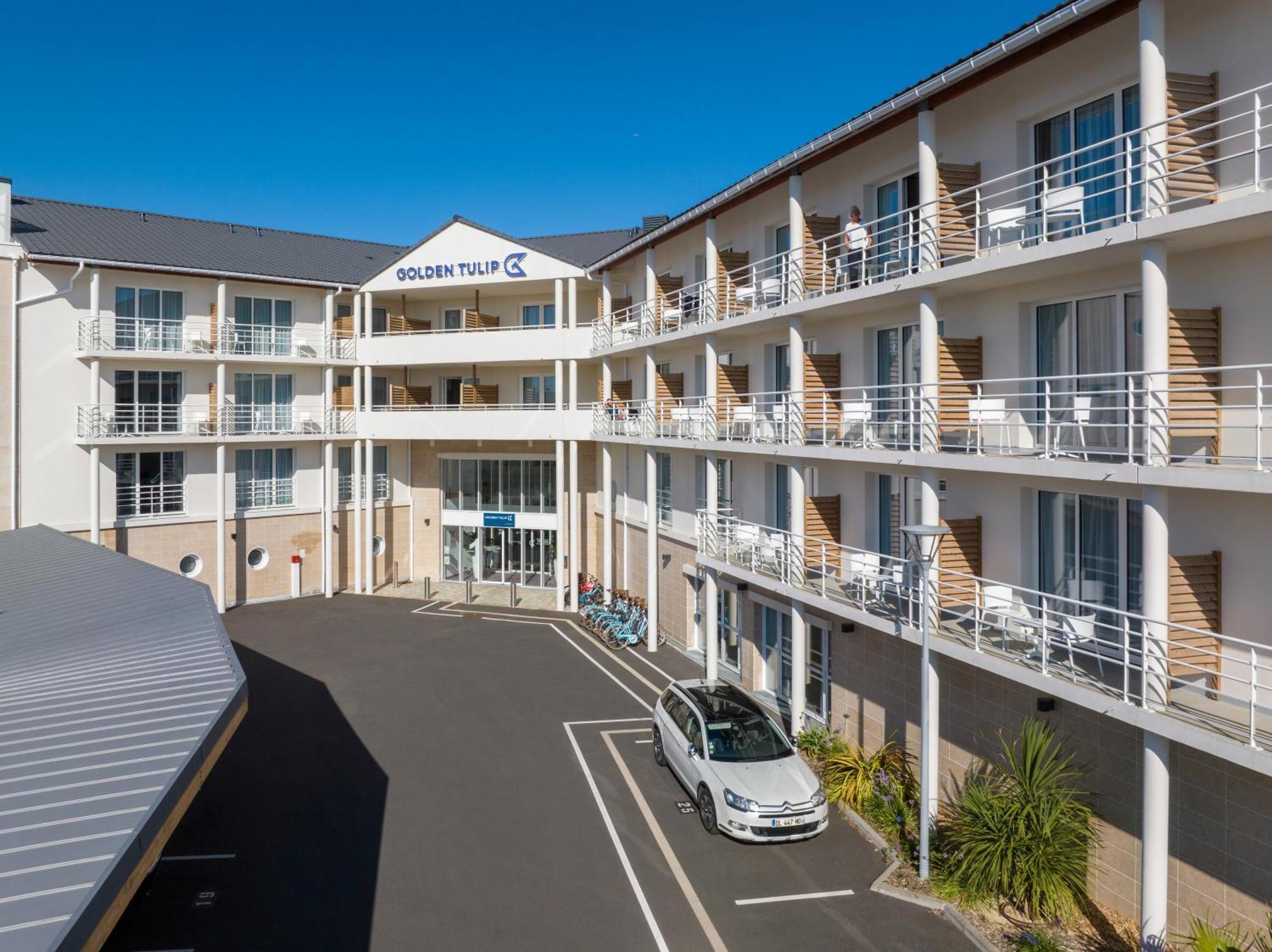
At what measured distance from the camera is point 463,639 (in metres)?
24.9

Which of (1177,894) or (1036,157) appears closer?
(1177,894)

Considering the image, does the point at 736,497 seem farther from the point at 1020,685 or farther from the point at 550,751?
the point at 1020,685

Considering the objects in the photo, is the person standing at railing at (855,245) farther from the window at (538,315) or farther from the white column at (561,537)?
the window at (538,315)

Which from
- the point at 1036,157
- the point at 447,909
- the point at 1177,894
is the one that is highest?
the point at 1036,157

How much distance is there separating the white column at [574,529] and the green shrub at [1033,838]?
18259 mm

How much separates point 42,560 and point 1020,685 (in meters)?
16.5

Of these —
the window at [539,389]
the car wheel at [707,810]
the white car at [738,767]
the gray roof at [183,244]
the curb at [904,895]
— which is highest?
the gray roof at [183,244]

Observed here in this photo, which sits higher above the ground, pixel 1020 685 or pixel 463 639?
pixel 1020 685

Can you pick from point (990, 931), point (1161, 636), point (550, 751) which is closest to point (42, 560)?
point (550, 751)

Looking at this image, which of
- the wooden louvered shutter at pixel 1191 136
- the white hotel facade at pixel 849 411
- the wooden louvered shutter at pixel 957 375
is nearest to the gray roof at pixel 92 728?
the white hotel facade at pixel 849 411

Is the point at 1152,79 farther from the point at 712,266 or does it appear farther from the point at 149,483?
the point at 149,483

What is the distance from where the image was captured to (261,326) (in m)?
28.8

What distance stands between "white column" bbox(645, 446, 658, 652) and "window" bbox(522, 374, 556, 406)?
8.13 m

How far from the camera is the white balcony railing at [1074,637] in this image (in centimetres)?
879
